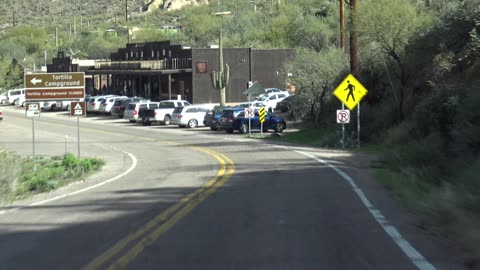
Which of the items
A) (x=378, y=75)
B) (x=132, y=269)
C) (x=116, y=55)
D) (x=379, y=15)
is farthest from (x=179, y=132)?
(x=116, y=55)

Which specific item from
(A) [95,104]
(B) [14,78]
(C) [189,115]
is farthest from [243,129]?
(B) [14,78]

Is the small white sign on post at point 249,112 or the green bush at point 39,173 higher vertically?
the small white sign on post at point 249,112

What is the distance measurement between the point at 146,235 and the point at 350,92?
72.9ft

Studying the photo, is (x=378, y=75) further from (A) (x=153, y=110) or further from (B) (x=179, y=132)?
(A) (x=153, y=110)

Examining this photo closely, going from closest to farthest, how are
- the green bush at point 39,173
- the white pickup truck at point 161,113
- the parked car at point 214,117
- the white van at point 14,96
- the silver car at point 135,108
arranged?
the green bush at point 39,173, the parked car at point 214,117, the white pickup truck at point 161,113, the silver car at point 135,108, the white van at point 14,96

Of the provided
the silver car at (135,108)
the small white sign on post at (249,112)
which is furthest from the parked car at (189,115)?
the small white sign on post at (249,112)

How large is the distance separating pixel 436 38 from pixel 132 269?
81.7 feet

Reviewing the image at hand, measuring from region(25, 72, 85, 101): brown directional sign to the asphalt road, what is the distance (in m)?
5.26

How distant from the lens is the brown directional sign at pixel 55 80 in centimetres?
2833

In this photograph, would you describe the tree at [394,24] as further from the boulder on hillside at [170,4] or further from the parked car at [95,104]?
the boulder on hillside at [170,4]

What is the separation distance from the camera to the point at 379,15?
3212 centimetres

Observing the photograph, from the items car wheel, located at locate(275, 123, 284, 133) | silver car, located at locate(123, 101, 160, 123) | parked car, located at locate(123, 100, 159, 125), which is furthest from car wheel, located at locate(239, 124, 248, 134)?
silver car, located at locate(123, 101, 160, 123)

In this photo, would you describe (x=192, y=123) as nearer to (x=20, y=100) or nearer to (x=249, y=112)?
(x=249, y=112)

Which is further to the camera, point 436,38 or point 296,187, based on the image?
point 436,38
